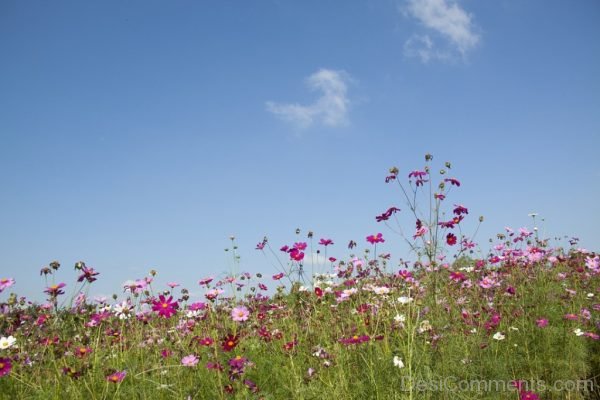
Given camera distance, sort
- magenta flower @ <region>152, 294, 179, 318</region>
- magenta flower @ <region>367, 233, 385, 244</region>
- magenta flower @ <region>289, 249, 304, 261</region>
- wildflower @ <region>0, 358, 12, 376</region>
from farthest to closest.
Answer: magenta flower @ <region>367, 233, 385, 244</region> < magenta flower @ <region>289, 249, 304, 261</region> < magenta flower @ <region>152, 294, 179, 318</region> < wildflower @ <region>0, 358, 12, 376</region>

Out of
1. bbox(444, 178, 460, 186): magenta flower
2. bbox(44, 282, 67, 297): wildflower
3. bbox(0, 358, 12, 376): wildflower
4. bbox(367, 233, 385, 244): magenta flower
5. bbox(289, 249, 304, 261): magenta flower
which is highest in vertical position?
bbox(444, 178, 460, 186): magenta flower

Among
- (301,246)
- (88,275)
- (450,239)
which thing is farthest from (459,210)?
(88,275)

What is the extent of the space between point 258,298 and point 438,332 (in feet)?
10.9

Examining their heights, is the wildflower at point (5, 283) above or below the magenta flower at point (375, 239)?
below

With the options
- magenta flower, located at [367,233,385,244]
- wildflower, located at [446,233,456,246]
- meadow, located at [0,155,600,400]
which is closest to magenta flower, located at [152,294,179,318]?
meadow, located at [0,155,600,400]

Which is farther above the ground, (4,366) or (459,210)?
(459,210)

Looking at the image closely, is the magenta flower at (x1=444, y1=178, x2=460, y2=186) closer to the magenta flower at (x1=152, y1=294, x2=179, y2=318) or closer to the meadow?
the meadow

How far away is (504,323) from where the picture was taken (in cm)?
537

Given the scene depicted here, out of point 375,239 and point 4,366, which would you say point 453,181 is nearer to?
point 375,239

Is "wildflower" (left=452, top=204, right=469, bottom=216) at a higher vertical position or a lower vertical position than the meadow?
higher

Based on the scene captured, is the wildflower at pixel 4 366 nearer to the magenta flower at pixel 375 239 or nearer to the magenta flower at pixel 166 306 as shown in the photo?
the magenta flower at pixel 166 306

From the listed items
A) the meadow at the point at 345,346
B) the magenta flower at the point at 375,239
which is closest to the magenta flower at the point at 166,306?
the meadow at the point at 345,346

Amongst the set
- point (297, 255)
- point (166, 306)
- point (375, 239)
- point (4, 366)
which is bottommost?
point (4, 366)

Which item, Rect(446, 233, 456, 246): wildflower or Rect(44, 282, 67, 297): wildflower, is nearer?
Rect(44, 282, 67, 297): wildflower
